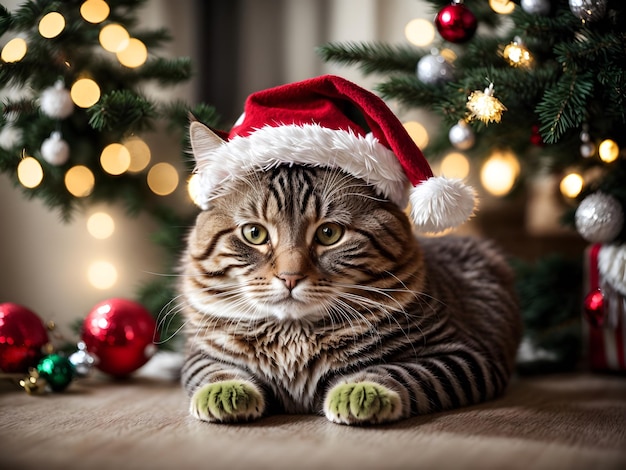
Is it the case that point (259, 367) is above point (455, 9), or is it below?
below

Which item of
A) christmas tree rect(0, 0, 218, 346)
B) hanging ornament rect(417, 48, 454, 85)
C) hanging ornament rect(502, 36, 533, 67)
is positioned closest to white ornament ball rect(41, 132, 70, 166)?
christmas tree rect(0, 0, 218, 346)

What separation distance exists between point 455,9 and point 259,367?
2.95 ft

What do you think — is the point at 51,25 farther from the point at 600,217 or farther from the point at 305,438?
the point at 600,217

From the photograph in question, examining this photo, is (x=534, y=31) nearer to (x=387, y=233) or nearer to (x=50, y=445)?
(x=387, y=233)

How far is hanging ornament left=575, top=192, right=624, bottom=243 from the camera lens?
1431 millimetres

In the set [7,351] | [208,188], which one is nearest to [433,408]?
[208,188]

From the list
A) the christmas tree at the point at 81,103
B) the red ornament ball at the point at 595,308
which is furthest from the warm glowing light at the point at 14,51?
the red ornament ball at the point at 595,308

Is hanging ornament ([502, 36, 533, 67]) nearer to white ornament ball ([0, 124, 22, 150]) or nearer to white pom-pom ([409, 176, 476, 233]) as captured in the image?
white pom-pom ([409, 176, 476, 233])

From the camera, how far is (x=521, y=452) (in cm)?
98

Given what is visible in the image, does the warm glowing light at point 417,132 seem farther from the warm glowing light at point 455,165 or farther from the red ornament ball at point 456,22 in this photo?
the red ornament ball at point 456,22

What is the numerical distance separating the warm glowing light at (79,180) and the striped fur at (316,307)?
67cm

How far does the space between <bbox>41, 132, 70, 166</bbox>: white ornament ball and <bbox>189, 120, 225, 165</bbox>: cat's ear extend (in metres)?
0.51

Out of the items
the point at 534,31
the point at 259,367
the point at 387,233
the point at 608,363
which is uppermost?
the point at 534,31

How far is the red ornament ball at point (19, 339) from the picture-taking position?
143 cm
